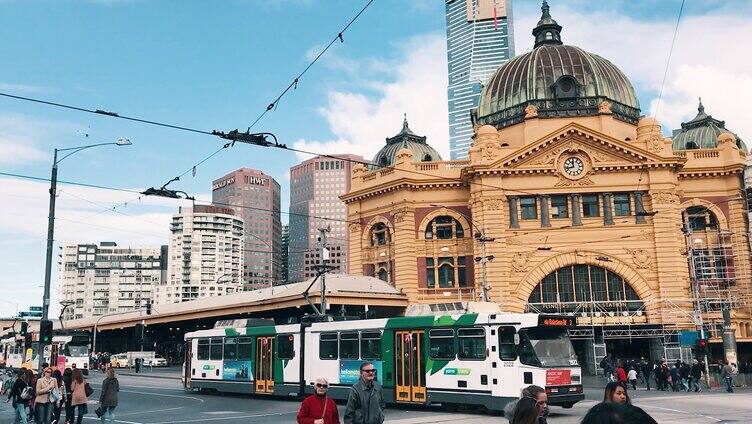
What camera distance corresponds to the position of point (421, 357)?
25141 mm

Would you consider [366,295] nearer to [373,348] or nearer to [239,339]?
[239,339]

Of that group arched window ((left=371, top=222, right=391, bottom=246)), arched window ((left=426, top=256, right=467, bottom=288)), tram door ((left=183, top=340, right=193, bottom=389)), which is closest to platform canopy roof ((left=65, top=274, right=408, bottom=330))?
arched window ((left=426, top=256, right=467, bottom=288))

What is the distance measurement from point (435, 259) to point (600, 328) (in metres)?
12.9

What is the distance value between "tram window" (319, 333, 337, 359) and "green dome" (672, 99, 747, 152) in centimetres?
4615

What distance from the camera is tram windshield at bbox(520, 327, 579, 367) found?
22812 millimetres

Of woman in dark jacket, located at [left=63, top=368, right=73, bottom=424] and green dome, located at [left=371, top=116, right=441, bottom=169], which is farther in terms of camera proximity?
green dome, located at [left=371, top=116, right=441, bottom=169]

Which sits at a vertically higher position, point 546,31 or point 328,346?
point 546,31

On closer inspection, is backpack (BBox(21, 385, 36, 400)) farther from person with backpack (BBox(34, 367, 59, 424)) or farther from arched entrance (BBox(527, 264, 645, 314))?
arched entrance (BBox(527, 264, 645, 314))

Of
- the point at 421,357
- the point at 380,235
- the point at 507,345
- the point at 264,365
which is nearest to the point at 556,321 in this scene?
the point at 507,345

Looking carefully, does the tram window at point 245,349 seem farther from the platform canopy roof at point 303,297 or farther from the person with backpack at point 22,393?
the platform canopy roof at point 303,297

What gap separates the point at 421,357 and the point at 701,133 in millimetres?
49442

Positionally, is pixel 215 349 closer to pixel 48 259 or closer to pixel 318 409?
pixel 48 259

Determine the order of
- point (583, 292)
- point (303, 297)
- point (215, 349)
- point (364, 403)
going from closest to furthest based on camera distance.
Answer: point (364, 403)
point (215, 349)
point (303, 297)
point (583, 292)

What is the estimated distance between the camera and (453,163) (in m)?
57.9
